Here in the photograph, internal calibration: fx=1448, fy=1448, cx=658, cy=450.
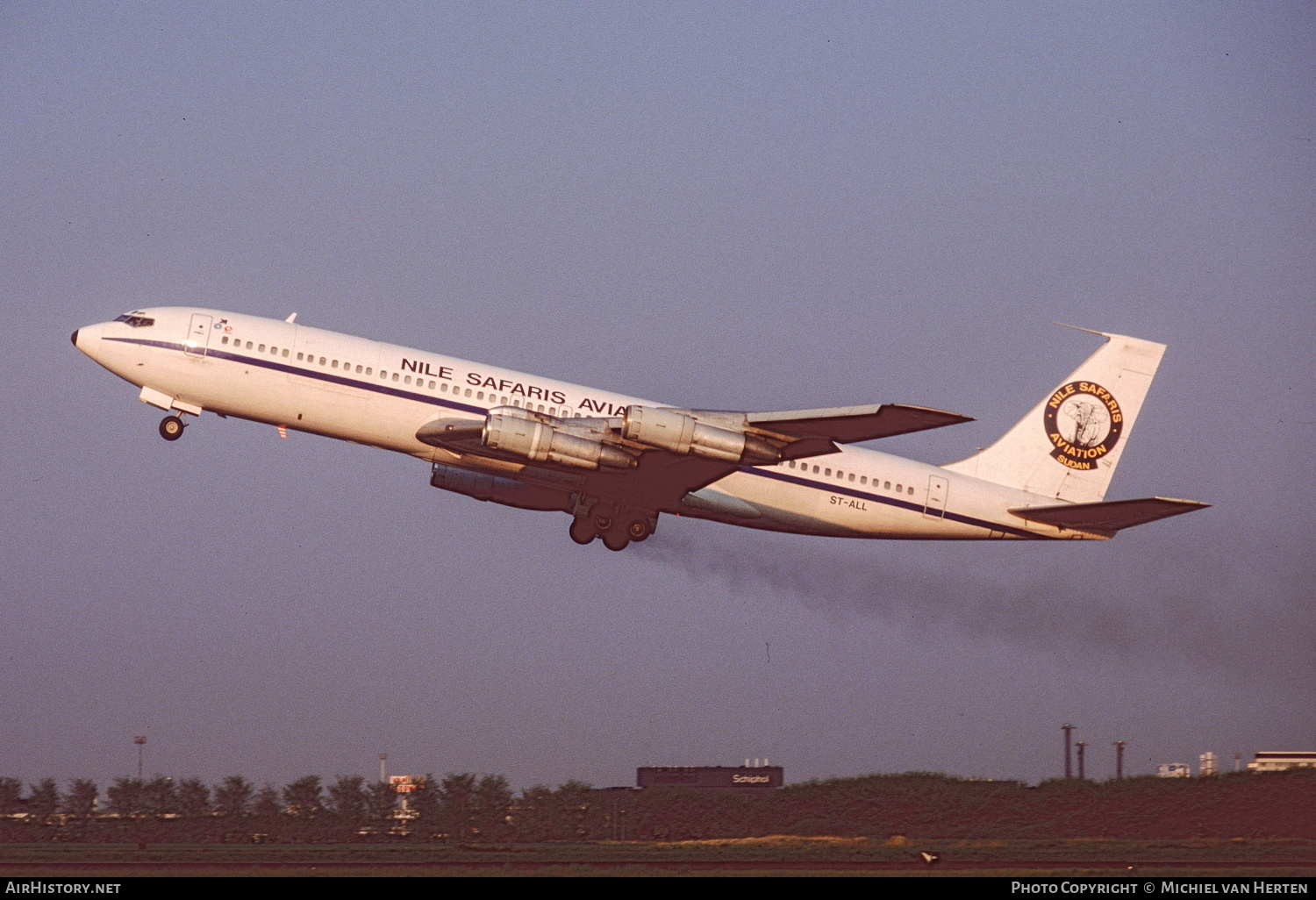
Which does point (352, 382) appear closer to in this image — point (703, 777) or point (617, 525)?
point (617, 525)

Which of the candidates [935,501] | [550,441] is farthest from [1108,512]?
[550,441]

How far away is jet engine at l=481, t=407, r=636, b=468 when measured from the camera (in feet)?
134

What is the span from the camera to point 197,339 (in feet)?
139

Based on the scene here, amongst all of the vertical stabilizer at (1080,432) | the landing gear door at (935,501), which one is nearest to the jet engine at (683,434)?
the landing gear door at (935,501)

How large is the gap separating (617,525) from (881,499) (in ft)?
27.4

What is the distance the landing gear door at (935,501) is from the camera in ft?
151

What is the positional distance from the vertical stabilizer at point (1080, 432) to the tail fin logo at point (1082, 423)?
0.03 meters

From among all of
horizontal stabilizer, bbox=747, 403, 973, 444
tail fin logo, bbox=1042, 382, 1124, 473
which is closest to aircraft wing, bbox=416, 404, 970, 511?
horizontal stabilizer, bbox=747, 403, 973, 444

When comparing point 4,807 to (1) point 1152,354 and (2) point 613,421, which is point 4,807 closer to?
(2) point 613,421

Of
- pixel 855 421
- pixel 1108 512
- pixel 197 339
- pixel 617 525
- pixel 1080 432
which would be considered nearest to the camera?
pixel 855 421

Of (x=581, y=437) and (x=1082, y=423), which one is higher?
(x=1082, y=423)

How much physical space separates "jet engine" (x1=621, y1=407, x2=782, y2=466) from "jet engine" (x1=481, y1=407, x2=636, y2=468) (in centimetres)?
97

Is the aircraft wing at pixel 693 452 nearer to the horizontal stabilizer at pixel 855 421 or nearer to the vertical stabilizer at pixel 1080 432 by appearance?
the horizontal stabilizer at pixel 855 421

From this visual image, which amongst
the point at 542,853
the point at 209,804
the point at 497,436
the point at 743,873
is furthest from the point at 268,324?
the point at 743,873
